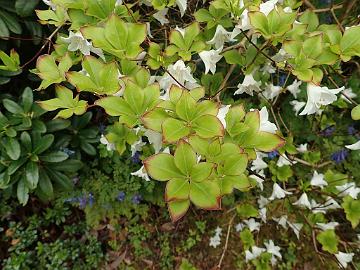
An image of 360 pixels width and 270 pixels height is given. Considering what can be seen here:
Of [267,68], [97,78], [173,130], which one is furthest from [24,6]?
[173,130]

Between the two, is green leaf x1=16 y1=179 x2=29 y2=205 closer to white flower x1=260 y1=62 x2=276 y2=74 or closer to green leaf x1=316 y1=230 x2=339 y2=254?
white flower x1=260 y1=62 x2=276 y2=74

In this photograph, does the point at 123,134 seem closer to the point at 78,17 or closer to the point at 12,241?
the point at 78,17

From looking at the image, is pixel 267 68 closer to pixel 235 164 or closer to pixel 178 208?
pixel 235 164

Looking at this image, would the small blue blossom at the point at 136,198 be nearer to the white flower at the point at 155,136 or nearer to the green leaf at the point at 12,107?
the green leaf at the point at 12,107

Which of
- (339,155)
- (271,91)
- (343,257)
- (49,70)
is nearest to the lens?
(49,70)

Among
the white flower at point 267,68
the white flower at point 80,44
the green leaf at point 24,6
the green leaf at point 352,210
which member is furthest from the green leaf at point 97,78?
the green leaf at point 352,210

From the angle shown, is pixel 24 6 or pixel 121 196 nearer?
pixel 24 6
